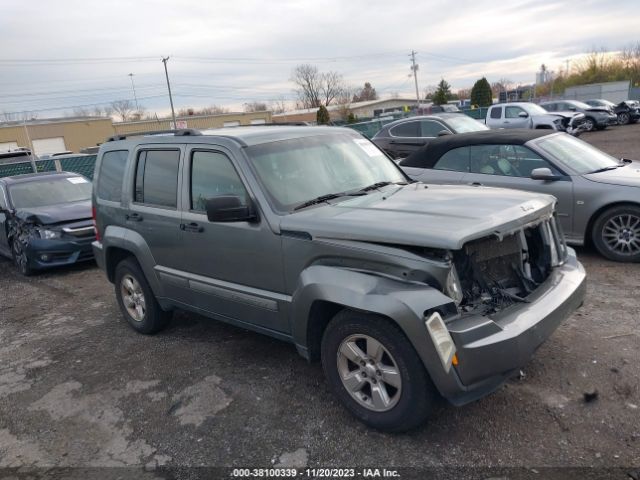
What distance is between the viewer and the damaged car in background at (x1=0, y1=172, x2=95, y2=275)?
8.30m

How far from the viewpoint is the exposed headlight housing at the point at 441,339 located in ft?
9.16

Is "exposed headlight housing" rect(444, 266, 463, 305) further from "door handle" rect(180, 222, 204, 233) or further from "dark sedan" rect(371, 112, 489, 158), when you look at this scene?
"dark sedan" rect(371, 112, 489, 158)

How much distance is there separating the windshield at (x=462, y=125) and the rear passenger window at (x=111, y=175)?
8180mm

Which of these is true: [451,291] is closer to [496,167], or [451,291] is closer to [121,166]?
[121,166]

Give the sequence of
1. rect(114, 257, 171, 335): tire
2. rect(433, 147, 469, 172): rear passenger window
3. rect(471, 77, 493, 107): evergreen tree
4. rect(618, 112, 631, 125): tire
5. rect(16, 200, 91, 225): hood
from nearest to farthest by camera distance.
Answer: rect(114, 257, 171, 335): tire
rect(433, 147, 469, 172): rear passenger window
rect(16, 200, 91, 225): hood
rect(618, 112, 631, 125): tire
rect(471, 77, 493, 107): evergreen tree

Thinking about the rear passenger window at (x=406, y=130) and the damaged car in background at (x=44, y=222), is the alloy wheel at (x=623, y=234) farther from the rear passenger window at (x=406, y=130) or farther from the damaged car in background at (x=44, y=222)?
the damaged car in background at (x=44, y=222)

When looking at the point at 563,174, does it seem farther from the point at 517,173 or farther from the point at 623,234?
the point at 623,234

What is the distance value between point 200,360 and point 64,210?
211 inches

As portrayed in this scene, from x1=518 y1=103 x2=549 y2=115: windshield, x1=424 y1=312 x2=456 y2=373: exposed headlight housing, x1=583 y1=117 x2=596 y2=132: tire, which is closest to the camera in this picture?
x1=424 y1=312 x2=456 y2=373: exposed headlight housing

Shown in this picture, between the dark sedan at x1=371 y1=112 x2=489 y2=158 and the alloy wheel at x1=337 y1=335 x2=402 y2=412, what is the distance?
8918 millimetres

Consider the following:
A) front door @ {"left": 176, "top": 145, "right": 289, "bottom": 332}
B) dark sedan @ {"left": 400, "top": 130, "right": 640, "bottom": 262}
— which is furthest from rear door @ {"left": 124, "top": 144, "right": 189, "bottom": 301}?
dark sedan @ {"left": 400, "top": 130, "right": 640, "bottom": 262}

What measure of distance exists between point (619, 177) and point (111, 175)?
19.0 feet

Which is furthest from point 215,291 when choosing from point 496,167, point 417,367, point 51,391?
point 496,167

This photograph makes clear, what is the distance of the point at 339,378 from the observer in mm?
3391
